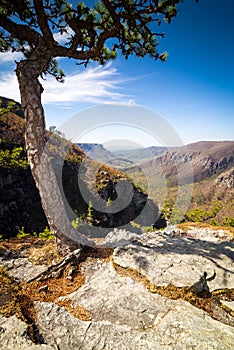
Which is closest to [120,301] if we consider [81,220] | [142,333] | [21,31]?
[142,333]

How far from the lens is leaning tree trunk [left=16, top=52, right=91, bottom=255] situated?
603 cm

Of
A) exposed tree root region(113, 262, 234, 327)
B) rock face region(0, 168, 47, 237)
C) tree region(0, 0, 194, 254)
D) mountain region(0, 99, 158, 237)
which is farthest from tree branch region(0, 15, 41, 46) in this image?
rock face region(0, 168, 47, 237)

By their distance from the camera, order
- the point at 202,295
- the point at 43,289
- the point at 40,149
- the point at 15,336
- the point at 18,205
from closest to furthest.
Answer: the point at 15,336, the point at 202,295, the point at 43,289, the point at 40,149, the point at 18,205

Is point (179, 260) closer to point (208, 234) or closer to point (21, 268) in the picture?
point (21, 268)

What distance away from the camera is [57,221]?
250 inches

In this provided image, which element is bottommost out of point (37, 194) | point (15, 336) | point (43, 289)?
point (37, 194)

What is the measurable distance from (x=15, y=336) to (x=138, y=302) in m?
2.11

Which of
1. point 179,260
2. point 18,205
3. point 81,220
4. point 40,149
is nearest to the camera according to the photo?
point 179,260

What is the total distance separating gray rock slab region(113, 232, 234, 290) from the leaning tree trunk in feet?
6.01

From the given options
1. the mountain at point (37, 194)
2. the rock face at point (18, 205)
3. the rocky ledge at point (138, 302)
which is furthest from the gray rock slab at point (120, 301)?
the rock face at point (18, 205)

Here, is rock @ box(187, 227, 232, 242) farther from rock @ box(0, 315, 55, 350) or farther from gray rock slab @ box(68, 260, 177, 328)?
rock @ box(0, 315, 55, 350)

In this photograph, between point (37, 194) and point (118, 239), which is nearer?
point (118, 239)

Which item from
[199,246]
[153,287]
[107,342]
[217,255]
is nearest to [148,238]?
[199,246]

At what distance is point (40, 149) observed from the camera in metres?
6.15
